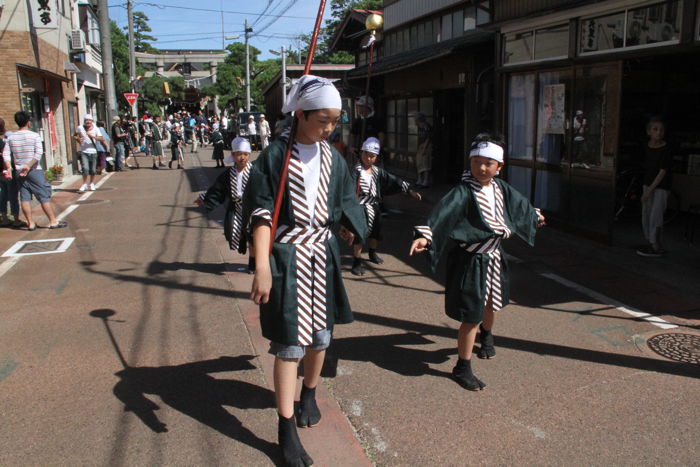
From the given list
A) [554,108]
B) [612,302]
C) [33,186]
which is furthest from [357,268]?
[33,186]

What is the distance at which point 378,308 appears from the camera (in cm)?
548

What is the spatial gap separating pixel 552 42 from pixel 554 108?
0.96 meters

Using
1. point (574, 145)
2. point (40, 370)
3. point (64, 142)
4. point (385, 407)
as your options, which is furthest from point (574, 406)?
point (64, 142)

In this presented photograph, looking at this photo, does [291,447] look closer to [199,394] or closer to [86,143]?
[199,394]

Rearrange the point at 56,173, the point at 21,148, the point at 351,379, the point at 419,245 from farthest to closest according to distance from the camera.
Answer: the point at 56,173 < the point at 21,148 < the point at 351,379 < the point at 419,245

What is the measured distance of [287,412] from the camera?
2949 mm

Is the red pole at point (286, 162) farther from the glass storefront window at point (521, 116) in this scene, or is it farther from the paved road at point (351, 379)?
the glass storefront window at point (521, 116)

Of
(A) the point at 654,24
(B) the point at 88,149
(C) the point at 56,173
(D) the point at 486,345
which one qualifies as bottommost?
(D) the point at 486,345

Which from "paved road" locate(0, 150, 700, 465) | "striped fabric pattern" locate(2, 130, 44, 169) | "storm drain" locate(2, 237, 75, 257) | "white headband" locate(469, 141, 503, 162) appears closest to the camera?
"paved road" locate(0, 150, 700, 465)

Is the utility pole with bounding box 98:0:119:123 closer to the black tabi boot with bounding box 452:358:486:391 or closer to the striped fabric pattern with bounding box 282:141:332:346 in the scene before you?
the black tabi boot with bounding box 452:358:486:391

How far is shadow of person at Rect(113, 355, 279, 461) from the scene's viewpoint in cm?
336

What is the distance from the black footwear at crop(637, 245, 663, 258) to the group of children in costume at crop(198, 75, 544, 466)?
4.29 m

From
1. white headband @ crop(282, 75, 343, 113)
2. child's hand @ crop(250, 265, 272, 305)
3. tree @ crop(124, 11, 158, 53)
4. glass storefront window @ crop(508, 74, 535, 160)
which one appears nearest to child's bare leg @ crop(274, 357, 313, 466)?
child's hand @ crop(250, 265, 272, 305)

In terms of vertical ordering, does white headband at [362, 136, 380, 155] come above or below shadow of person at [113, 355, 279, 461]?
above
